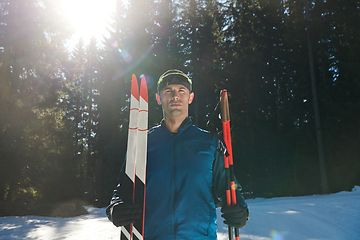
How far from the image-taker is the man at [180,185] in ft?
6.70

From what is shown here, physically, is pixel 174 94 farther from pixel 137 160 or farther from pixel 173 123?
pixel 137 160

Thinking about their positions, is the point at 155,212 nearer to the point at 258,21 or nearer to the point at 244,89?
the point at 244,89

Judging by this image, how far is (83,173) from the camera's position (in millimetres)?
29469

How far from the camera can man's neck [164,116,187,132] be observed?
243cm

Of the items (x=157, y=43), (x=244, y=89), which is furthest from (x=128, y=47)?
(x=244, y=89)

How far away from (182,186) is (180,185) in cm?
2

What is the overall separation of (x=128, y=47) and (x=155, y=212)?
2016 centimetres

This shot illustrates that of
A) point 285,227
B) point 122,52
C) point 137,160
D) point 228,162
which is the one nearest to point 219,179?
point 228,162

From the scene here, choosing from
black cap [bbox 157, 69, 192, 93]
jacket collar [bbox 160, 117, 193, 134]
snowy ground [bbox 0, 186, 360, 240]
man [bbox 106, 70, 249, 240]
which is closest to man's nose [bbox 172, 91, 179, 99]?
man [bbox 106, 70, 249, 240]

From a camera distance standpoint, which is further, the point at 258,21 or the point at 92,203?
the point at 92,203

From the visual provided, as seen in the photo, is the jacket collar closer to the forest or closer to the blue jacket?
the blue jacket

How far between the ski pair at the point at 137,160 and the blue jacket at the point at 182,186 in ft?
0.26

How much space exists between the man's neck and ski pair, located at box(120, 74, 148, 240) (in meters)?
0.24

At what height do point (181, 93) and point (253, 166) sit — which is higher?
point (181, 93)
